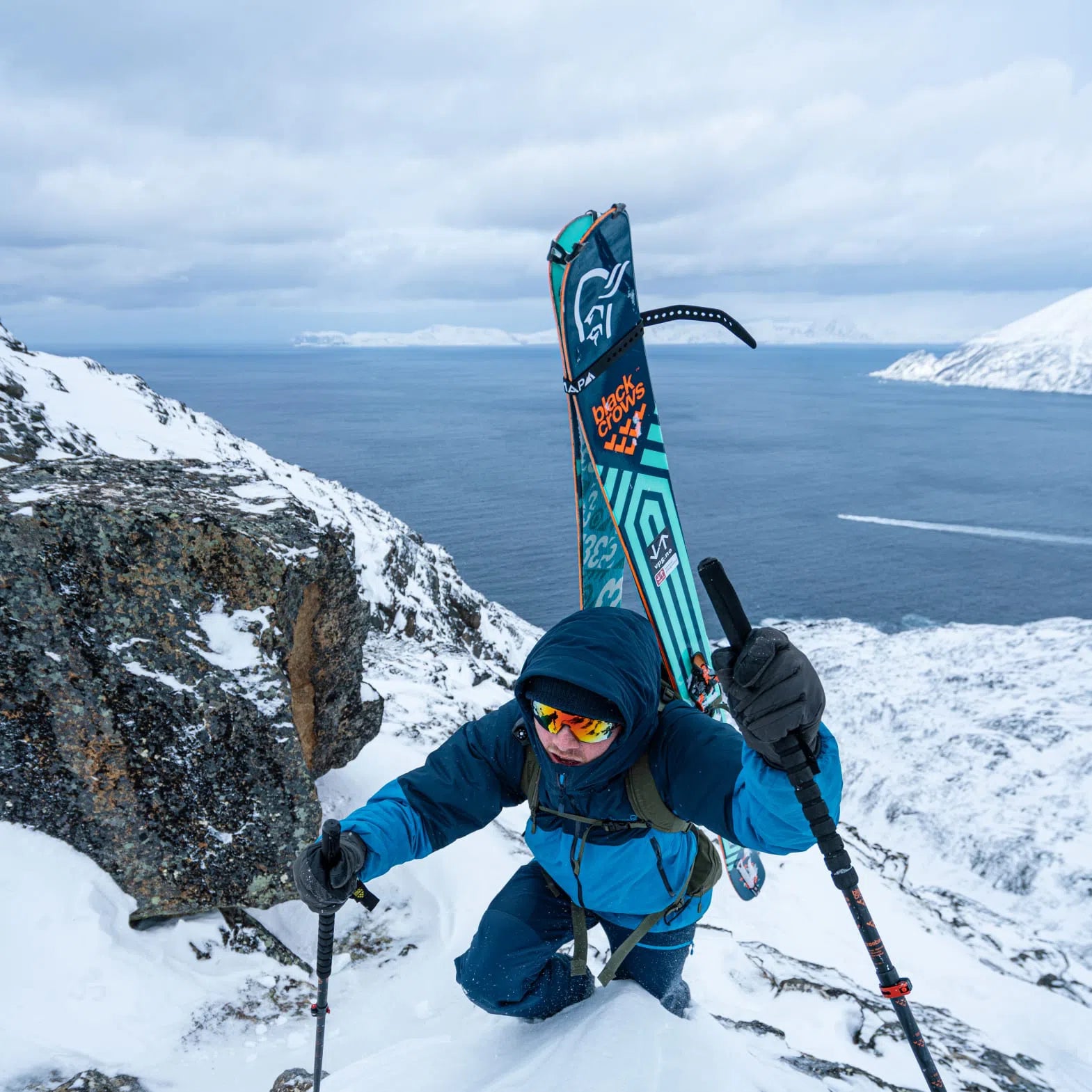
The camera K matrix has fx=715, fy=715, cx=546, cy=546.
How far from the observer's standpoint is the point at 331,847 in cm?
340

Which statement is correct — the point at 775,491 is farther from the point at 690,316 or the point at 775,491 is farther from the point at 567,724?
the point at 567,724

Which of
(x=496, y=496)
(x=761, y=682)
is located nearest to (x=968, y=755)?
(x=761, y=682)

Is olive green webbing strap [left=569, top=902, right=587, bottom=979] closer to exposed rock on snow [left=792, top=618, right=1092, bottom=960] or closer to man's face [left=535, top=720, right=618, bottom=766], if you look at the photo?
man's face [left=535, top=720, right=618, bottom=766]

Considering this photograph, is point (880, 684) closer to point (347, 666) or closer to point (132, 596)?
point (347, 666)

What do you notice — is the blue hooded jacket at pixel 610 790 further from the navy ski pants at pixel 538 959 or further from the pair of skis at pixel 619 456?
the pair of skis at pixel 619 456

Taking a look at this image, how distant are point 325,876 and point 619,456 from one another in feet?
19.0

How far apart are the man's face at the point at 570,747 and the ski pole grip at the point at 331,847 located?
3.56 feet

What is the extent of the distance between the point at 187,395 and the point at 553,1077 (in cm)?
14534

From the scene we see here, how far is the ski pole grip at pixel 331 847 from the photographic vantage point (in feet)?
10.8

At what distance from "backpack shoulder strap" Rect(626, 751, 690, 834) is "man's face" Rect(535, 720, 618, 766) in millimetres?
248

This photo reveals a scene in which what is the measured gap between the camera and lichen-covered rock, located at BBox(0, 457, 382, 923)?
5.18m

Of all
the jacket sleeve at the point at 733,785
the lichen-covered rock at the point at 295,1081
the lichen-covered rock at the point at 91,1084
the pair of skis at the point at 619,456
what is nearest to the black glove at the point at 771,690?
the jacket sleeve at the point at 733,785

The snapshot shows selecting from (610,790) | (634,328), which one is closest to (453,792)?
(610,790)

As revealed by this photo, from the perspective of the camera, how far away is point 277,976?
5.38 meters
